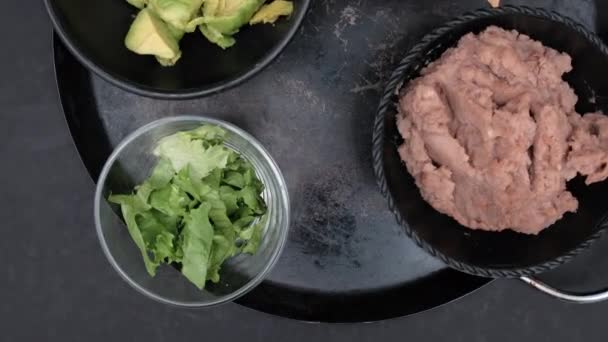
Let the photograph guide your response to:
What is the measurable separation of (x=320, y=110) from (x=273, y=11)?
225 millimetres

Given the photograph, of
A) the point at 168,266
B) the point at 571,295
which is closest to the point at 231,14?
the point at 168,266

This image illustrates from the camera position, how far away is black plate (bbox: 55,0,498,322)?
1.33 meters

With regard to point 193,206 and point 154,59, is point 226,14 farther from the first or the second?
point 193,206

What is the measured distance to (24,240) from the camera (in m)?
1.47

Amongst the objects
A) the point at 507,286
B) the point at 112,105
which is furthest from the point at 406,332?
the point at 112,105

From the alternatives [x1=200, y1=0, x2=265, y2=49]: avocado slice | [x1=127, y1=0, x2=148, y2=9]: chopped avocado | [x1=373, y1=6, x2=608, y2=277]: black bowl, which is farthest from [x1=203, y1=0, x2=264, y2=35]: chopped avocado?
[x1=373, y1=6, x2=608, y2=277]: black bowl

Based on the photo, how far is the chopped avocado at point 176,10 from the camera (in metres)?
1.16

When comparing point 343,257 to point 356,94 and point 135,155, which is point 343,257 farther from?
point 135,155

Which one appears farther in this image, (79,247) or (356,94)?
(79,247)

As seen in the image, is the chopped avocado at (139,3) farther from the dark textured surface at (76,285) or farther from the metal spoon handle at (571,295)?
the metal spoon handle at (571,295)

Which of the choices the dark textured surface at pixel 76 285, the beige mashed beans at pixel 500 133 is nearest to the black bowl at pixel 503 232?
the beige mashed beans at pixel 500 133

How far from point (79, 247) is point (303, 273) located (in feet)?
1.69

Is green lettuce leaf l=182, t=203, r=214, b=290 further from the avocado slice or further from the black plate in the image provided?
the avocado slice

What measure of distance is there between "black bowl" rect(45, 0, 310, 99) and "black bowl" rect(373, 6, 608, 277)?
25cm
